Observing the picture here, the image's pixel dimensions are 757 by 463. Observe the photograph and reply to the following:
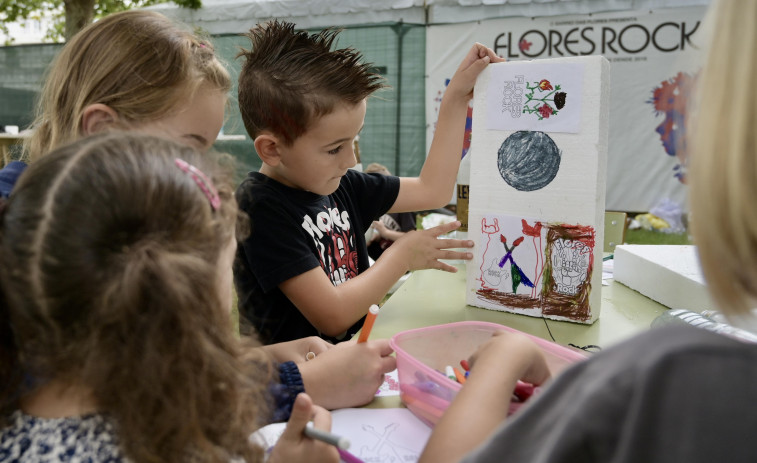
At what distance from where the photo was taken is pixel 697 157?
36cm

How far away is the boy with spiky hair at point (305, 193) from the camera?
1.03 metres

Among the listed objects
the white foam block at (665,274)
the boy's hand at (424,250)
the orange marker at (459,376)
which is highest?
the boy's hand at (424,250)

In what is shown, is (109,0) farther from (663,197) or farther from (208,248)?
(208,248)

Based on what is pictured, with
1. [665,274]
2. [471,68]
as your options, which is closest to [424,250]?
[471,68]

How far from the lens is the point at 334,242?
1188 millimetres

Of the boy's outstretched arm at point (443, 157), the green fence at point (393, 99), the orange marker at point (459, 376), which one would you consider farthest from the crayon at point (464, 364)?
the green fence at point (393, 99)

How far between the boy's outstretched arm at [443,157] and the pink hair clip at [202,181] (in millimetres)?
717

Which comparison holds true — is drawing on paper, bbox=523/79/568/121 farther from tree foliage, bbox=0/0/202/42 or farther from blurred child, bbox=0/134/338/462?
tree foliage, bbox=0/0/202/42

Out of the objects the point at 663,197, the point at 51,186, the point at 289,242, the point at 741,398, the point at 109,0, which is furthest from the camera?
the point at 109,0

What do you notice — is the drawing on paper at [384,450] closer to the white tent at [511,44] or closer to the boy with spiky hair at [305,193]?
the boy with spiky hair at [305,193]

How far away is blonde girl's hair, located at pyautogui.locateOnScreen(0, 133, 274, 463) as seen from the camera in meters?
0.47

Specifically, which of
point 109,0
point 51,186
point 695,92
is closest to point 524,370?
point 695,92

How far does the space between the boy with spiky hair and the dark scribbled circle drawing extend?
0.14 meters

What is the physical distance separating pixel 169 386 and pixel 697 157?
438mm
